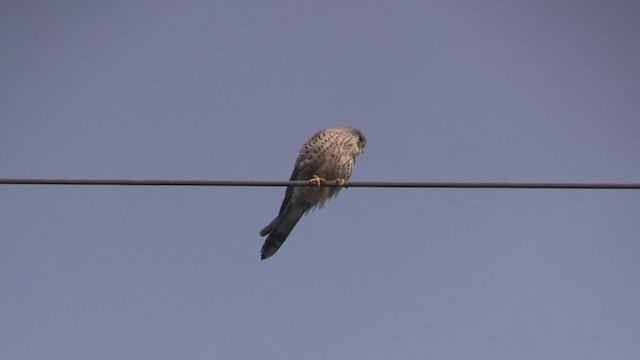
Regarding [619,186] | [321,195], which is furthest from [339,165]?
[619,186]

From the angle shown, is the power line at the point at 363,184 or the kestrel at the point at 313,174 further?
the kestrel at the point at 313,174

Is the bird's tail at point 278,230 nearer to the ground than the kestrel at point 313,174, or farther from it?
nearer to the ground

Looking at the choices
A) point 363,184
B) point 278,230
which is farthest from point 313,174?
point 363,184

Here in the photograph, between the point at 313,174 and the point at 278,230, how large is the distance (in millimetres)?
570

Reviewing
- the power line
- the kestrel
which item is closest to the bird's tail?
the kestrel

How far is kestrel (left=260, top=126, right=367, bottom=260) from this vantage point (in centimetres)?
762

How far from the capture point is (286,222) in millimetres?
7793

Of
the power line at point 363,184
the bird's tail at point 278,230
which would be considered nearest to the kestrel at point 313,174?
the bird's tail at point 278,230

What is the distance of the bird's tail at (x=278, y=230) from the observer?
24.9ft

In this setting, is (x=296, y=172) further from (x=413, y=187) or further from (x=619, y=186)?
(x=619, y=186)

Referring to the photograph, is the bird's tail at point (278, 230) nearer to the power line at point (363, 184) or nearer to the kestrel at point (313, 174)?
the kestrel at point (313, 174)

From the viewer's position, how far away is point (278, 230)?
25.4 ft

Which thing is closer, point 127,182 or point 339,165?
point 127,182

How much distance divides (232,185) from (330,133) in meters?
2.93
